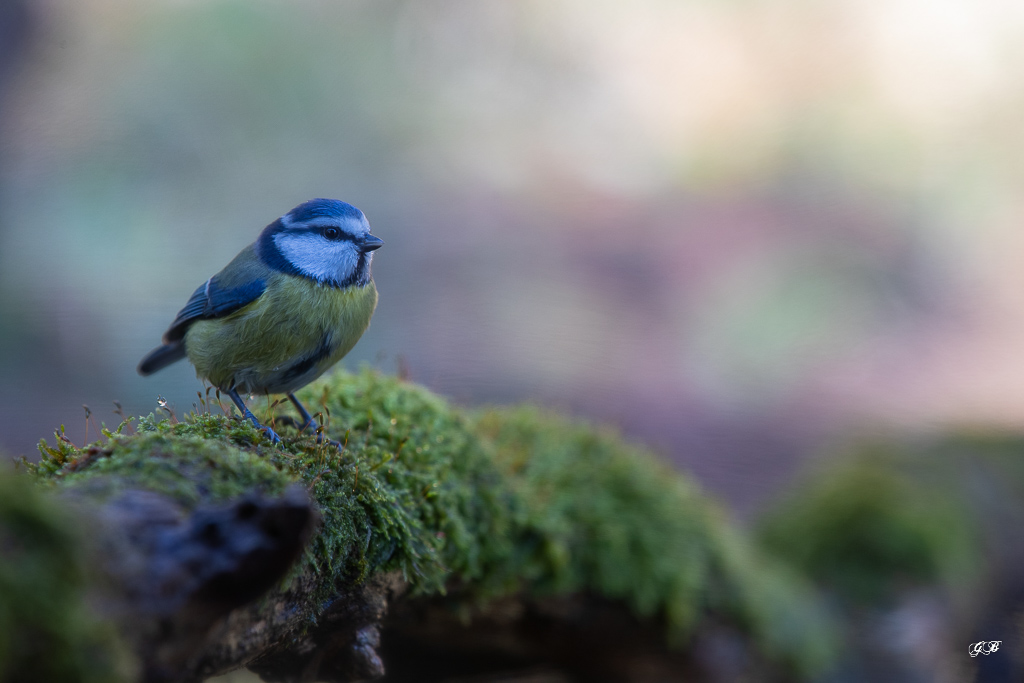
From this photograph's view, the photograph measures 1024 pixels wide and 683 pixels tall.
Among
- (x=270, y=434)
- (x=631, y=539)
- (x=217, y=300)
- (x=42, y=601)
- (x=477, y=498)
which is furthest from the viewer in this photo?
(x=631, y=539)

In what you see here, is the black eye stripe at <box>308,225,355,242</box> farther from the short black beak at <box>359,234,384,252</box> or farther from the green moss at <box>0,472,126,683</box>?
Result: the green moss at <box>0,472,126,683</box>

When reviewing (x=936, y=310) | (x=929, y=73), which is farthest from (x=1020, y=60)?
(x=936, y=310)

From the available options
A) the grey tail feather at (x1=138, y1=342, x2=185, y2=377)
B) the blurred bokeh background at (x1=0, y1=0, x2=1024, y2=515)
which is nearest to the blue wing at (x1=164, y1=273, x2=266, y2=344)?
the grey tail feather at (x1=138, y1=342, x2=185, y2=377)

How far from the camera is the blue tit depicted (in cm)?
226

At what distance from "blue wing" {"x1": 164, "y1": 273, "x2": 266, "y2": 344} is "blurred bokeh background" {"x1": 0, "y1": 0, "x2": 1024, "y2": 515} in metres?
2.65

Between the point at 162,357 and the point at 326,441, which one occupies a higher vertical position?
the point at 162,357

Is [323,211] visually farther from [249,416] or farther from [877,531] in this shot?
[877,531]

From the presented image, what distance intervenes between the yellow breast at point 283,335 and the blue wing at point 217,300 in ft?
0.07

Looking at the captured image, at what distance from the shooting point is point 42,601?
1012 mm

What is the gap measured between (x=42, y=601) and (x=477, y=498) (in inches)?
66.0

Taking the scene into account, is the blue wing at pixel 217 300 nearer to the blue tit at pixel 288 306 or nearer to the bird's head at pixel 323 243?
the blue tit at pixel 288 306

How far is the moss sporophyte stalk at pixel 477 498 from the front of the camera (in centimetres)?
160
